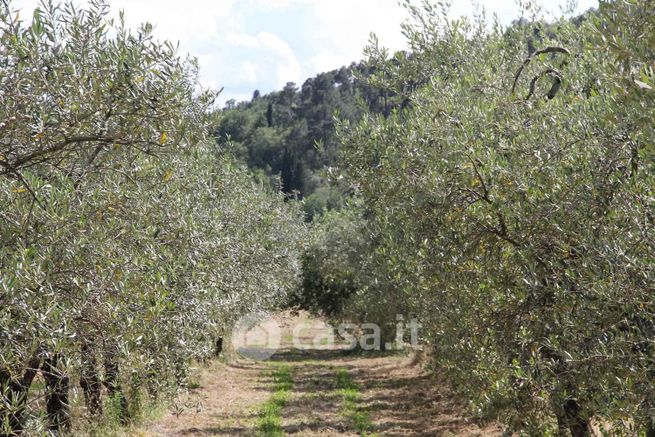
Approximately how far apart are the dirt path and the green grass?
142 millimetres

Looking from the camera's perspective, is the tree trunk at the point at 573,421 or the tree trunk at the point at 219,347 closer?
the tree trunk at the point at 573,421

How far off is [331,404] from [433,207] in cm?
1293

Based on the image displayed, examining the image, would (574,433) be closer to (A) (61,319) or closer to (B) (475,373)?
(B) (475,373)

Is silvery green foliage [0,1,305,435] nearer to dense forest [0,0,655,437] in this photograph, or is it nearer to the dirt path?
dense forest [0,0,655,437]

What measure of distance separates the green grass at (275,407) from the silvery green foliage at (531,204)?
233 inches

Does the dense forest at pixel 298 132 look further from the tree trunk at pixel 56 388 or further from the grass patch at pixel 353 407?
the tree trunk at pixel 56 388

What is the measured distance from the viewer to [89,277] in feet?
23.2

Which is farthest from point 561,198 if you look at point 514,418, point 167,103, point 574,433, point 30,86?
point 30,86

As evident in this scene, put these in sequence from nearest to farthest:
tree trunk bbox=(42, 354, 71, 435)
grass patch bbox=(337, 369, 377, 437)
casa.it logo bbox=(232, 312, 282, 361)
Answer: tree trunk bbox=(42, 354, 71, 435) < grass patch bbox=(337, 369, 377, 437) < casa.it logo bbox=(232, 312, 282, 361)

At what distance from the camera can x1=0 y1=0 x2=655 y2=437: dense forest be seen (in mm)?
6422

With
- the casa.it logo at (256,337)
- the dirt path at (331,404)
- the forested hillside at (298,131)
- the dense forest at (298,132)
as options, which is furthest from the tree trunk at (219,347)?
the dense forest at (298,132)

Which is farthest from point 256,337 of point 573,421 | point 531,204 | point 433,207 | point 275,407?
point 531,204

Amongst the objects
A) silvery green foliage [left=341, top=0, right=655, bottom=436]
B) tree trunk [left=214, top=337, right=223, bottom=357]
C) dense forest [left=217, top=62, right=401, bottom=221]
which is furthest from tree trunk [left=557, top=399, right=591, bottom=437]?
dense forest [left=217, top=62, right=401, bottom=221]

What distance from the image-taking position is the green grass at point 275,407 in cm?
1720
